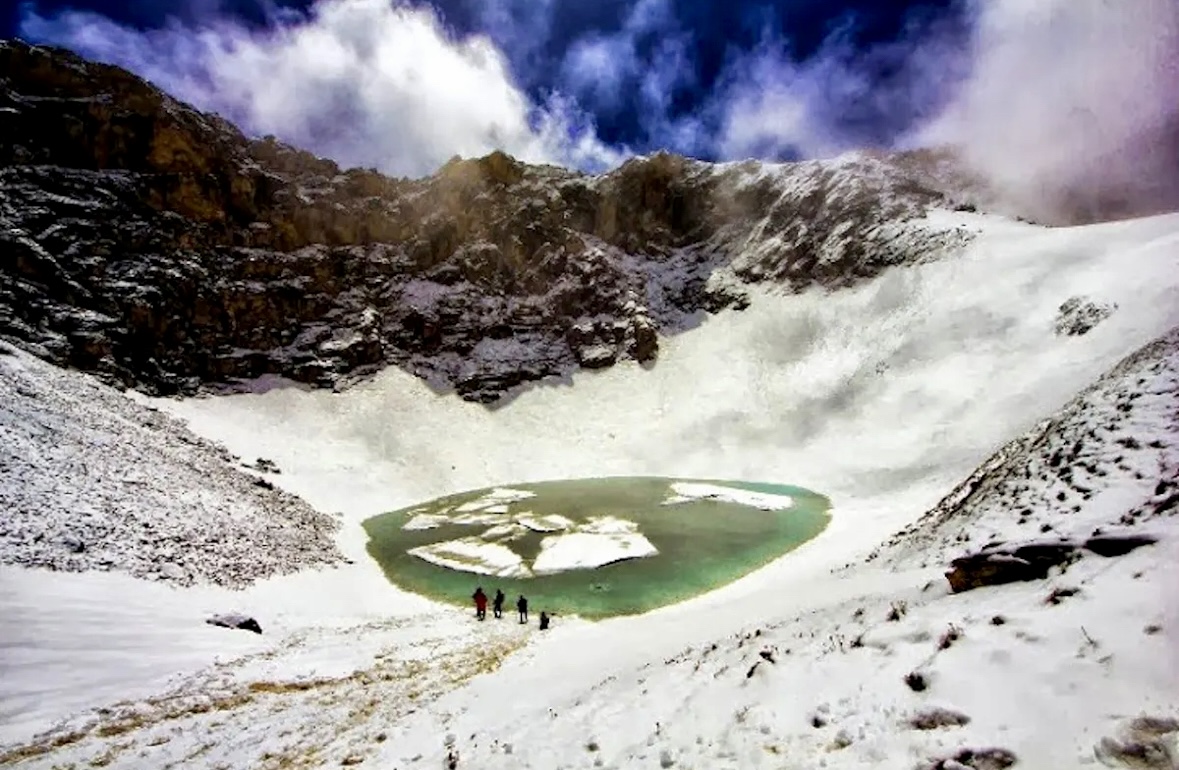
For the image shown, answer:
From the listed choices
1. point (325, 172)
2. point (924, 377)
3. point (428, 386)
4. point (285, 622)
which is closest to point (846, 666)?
point (285, 622)

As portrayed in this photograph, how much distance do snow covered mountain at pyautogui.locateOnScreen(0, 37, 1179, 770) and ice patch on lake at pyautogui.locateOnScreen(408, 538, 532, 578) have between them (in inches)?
171

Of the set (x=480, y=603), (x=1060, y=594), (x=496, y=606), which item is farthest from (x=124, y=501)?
(x=1060, y=594)

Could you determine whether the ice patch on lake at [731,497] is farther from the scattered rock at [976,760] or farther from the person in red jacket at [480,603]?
the scattered rock at [976,760]

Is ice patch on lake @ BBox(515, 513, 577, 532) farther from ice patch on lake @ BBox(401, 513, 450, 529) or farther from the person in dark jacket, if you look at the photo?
the person in dark jacket

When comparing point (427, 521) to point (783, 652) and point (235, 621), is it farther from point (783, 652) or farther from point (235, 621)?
point (783, 652)

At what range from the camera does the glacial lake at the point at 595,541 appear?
1180 inches

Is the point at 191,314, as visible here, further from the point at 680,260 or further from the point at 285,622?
the point at 680,260

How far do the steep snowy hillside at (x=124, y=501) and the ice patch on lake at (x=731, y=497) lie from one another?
25.0m

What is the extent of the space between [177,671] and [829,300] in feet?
248

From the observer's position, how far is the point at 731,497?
1838 inches

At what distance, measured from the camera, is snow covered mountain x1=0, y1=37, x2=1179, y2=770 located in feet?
28.1

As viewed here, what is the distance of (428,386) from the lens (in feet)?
257

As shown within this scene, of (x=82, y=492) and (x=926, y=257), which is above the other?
(x=926, y=257)

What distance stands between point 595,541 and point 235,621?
19328 millimetres
